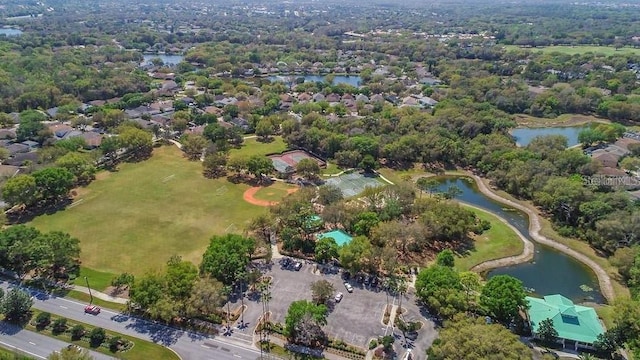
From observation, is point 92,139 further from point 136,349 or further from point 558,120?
point 558,120

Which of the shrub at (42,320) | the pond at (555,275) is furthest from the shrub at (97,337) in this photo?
the pond at (555,275)

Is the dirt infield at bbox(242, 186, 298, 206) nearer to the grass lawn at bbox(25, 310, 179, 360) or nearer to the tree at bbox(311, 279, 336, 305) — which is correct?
the tree at bbox(311, 279, 336, 305)

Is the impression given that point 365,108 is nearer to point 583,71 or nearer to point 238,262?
point 238,262

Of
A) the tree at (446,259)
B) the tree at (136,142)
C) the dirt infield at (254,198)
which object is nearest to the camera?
Answer: the tree at (446,259)

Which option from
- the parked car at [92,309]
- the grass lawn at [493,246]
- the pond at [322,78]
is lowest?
the parked car at [92,309]

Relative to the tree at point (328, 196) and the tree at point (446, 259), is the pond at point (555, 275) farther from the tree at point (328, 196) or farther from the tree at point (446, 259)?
the tree at point (328, 196)

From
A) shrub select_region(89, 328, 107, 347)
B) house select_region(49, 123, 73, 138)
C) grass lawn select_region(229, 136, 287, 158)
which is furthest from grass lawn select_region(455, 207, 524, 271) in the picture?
house select_region(49, 123, 73, 138)
